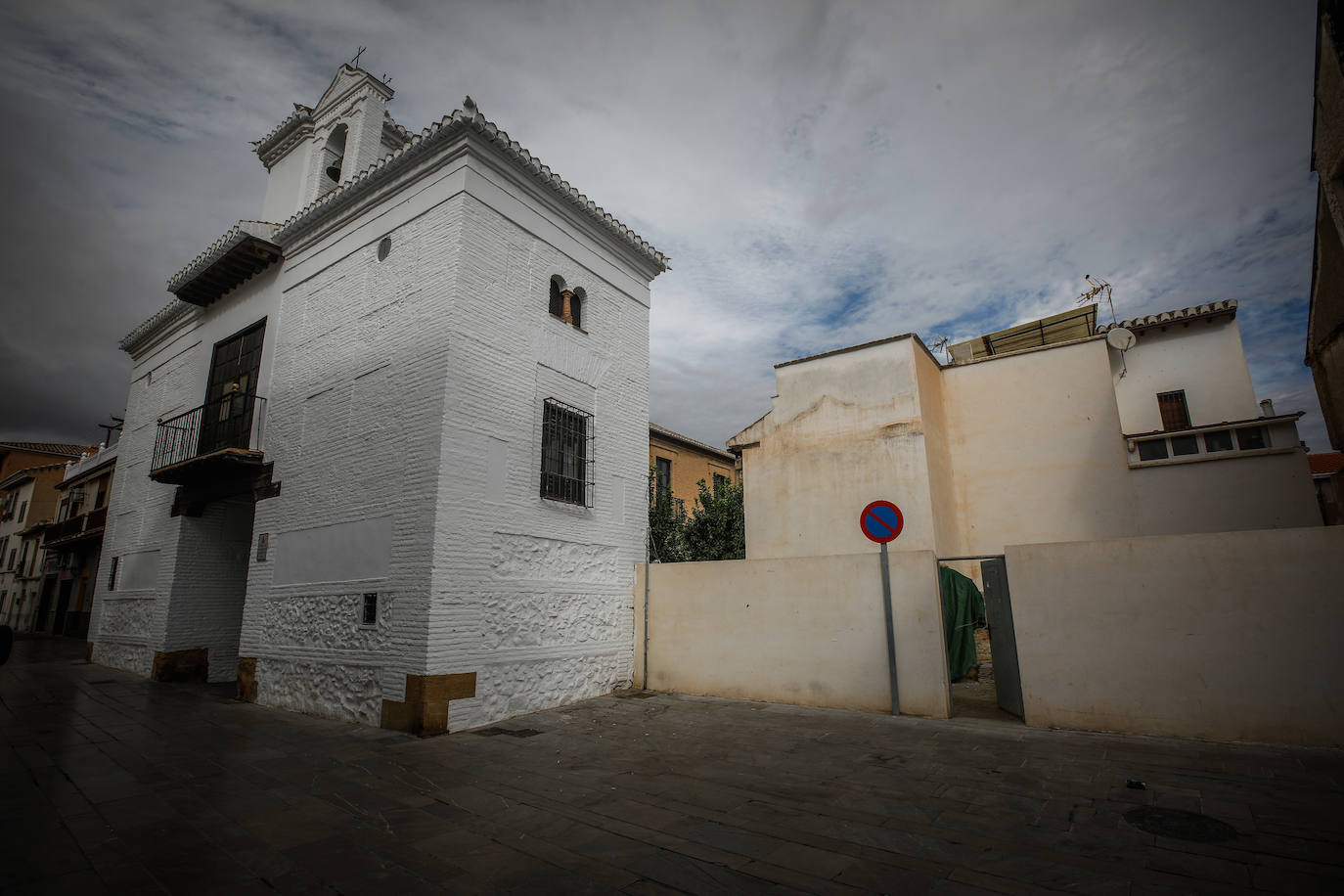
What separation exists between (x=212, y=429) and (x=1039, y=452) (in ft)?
50.6

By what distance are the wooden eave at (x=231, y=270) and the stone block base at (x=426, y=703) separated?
26.0ft

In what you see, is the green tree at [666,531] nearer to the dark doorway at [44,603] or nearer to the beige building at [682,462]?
the beige building at [682,462]

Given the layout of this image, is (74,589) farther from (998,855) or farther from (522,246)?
(998,855)

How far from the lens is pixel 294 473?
925 centimetres

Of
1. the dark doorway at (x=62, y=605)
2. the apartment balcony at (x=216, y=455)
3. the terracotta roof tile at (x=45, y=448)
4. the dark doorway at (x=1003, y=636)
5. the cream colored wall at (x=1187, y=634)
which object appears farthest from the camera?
the terracotta roof tile at (x=45, y=448)

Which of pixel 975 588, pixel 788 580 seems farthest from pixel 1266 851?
pixel 975 588

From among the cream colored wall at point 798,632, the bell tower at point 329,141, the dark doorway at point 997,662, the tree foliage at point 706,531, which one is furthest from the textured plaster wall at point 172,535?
the dark doorway at point 997,662

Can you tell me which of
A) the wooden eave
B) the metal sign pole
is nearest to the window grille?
the metal sign pole

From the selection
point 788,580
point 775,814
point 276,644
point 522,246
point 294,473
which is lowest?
point 775,814

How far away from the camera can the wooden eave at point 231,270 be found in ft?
34.6

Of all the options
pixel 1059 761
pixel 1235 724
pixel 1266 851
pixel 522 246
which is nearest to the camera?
pixel 1266 851

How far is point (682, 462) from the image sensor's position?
69.7 feet

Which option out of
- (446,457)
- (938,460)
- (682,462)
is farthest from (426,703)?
(682,462)

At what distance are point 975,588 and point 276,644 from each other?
35.9ft
